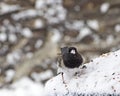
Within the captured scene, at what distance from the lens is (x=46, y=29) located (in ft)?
15.3

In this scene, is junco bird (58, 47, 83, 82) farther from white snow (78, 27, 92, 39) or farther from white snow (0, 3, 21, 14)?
white snow (0, 3, 21, 14)

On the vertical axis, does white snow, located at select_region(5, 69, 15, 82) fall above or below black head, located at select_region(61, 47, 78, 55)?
above

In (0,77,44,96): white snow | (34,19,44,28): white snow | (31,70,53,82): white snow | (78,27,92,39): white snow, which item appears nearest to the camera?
(0,77,44,96): white snow

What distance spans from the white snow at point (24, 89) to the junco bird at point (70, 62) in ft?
5.68

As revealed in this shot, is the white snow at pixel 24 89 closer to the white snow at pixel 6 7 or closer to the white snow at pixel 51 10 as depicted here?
the white snow at pixel 51 10

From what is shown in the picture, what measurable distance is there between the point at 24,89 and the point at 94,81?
230cm

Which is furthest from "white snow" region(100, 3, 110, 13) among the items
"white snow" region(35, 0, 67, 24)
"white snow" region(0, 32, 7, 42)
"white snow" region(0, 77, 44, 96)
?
"white snow" region(0, 77, 44, 96)

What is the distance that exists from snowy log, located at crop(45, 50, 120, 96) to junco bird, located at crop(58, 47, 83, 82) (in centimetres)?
2

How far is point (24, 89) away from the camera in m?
3.94

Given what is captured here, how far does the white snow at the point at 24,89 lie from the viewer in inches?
149

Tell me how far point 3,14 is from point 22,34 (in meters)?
0.37

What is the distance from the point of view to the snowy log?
5.23 ft

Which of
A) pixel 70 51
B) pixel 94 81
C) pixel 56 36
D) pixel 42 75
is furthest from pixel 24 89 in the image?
pixel 94 81

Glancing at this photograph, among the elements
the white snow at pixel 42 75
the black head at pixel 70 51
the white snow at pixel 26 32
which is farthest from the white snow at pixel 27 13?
the black head at pixel 70 51
